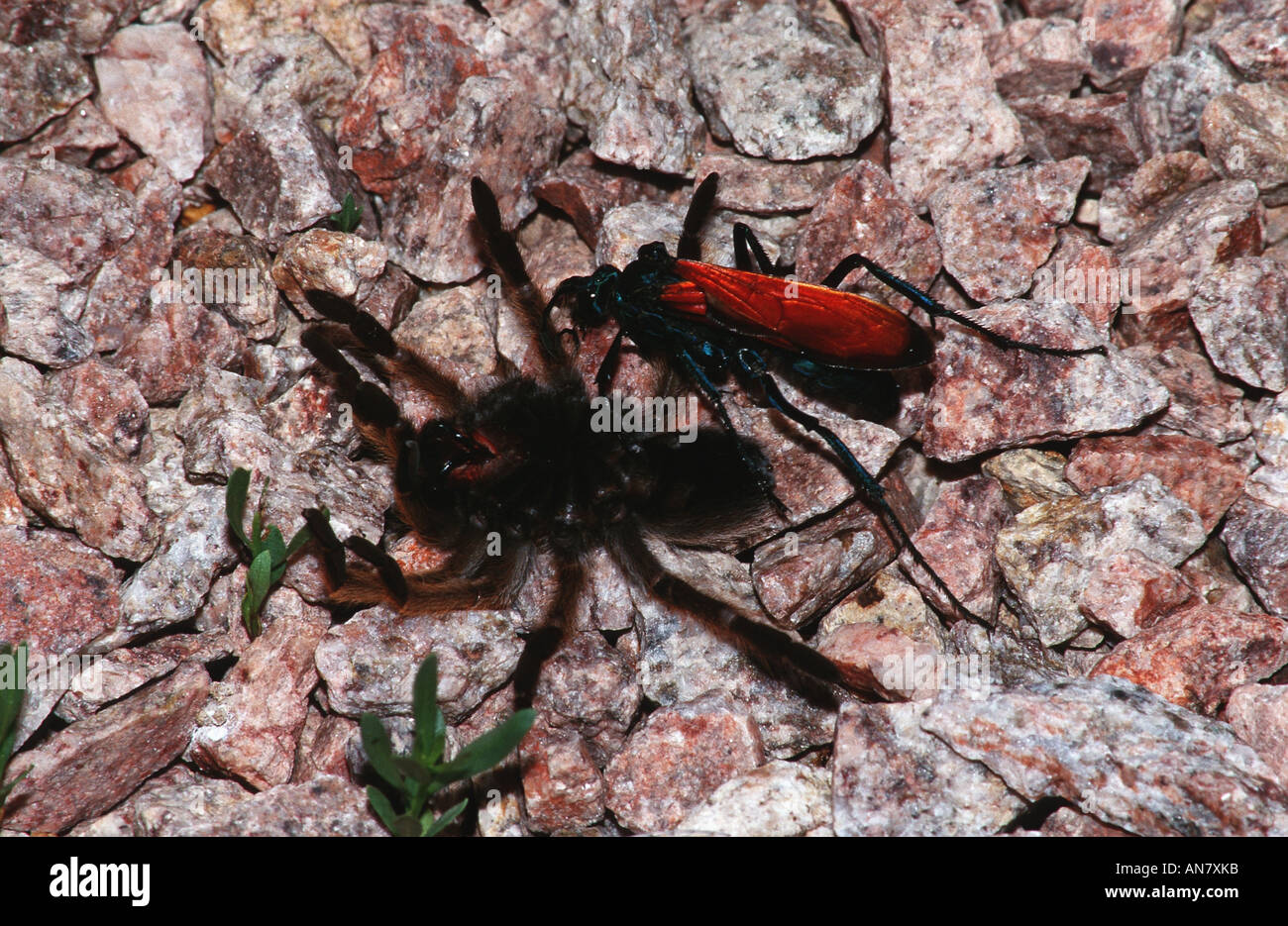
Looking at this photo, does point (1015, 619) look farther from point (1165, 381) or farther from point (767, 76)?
point (767, 76)

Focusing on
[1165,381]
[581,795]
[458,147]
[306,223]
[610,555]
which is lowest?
[581,795]

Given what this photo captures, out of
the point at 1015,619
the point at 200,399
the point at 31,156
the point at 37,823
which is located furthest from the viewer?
the point at 31,156

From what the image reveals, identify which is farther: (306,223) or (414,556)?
(306,223)

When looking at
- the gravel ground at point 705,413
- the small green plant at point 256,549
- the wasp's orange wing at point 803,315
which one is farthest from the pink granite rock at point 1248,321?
the small green plant at point 256,549

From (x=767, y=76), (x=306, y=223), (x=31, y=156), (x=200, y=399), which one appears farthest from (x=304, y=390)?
(x=767, y=76)

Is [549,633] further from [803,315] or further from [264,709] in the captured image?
[803,315]

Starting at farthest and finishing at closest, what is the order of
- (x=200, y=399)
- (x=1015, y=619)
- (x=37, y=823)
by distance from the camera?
1. (x=200, y=399)
2. (x=1015, y=619)
3. (x=37, y=823)

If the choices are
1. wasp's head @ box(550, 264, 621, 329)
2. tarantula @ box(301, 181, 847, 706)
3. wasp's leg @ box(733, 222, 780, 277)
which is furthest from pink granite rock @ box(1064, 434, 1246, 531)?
wasp's head @ box(550, 264, 621, 329)

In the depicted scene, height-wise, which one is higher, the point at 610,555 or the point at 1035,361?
the point at 1035,361
